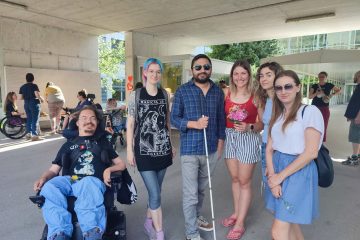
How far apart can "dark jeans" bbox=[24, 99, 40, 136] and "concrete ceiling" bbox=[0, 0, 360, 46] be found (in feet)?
8.83

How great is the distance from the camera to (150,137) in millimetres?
2473

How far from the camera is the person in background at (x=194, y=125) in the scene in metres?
2.51

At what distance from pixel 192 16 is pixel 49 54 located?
216 inches

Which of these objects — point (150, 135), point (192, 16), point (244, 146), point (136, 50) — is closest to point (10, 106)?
point (136, 50)

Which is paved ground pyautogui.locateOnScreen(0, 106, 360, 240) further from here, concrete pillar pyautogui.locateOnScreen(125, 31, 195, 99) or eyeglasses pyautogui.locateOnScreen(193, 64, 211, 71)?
concrete pillar pyautogui.locateOnScreen(125, 31, 195, 99)

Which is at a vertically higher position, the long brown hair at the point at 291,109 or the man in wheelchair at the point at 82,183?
the long brown hair at the point at 291,109

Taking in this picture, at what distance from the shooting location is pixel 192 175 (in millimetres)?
2514

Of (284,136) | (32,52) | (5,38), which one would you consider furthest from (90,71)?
(284,136)

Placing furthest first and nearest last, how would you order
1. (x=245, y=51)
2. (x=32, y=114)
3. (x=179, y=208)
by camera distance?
(x=245, y=51) < (x=32, y=114) < (x=179, y=208)

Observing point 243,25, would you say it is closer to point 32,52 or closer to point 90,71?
point 90,71

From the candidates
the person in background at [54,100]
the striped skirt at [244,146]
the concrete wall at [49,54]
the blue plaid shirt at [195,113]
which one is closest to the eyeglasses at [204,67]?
the blue plaid shirt at [195,113]

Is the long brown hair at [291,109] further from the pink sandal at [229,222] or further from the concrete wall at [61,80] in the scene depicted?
the concrete wall at [61,80]

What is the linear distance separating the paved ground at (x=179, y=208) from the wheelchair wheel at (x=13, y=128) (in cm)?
276

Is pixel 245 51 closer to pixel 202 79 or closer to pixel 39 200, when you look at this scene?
A: pixel 202 79
